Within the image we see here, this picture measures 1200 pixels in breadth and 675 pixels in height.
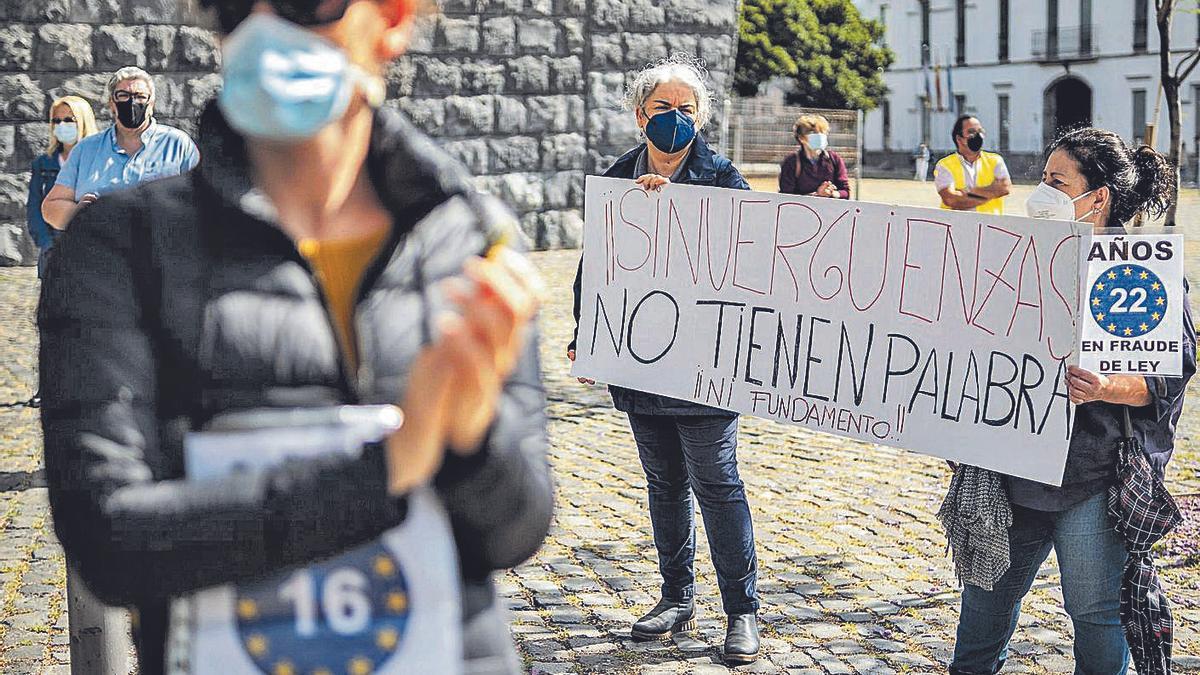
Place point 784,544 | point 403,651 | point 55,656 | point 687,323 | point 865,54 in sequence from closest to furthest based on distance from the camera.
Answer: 1. point 403,651
2. point 55,656
3. point 687,323
4. point 784,544
5. point 865,54

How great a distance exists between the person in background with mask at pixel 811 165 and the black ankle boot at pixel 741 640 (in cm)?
741

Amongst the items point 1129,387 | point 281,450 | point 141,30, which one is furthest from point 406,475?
point 141,30

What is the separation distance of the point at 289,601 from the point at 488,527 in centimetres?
21

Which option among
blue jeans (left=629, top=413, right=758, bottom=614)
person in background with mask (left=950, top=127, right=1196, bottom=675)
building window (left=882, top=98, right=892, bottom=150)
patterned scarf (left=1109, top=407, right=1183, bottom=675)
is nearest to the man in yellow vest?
blue jeans (left=629, top=413, right=758, bottom=614)

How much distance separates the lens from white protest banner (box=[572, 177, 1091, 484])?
4184 mm

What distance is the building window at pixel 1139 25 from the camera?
56812 millimetres

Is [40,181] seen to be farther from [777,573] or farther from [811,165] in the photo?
[811,165]

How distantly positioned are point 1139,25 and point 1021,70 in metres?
6.16

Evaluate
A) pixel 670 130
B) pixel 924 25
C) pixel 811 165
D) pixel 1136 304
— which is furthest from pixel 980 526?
pixel 924 25

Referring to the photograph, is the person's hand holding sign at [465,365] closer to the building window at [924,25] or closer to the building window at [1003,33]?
the building window at [1003,33]

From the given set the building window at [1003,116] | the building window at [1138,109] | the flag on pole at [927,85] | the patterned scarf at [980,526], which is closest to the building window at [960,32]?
the flag on pole at [927,85]

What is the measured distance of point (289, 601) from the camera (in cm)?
153

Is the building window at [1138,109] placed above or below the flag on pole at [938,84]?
below

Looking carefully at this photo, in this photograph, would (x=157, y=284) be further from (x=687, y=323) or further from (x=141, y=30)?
(x=141, y=30)
